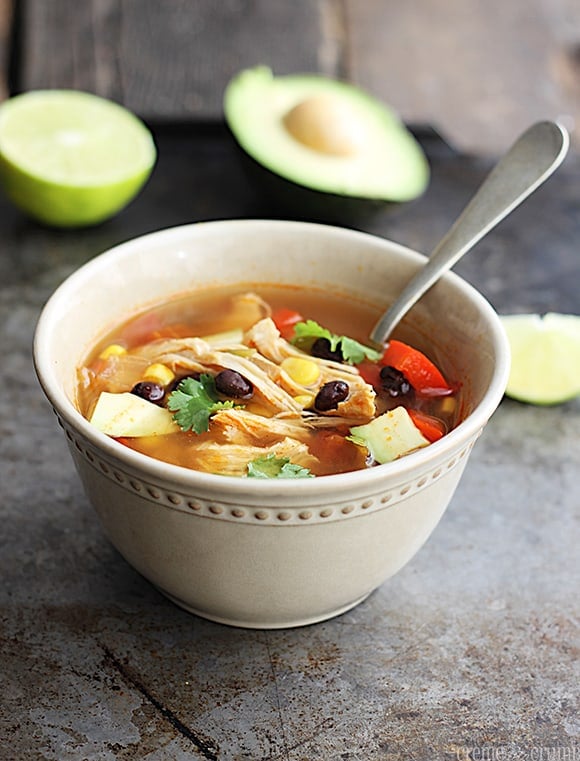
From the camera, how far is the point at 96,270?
165 centimetres

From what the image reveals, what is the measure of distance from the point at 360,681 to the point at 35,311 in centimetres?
121

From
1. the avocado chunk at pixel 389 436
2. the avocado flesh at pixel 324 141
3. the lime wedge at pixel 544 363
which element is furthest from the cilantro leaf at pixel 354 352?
the avocado flesh at pixel 324 141

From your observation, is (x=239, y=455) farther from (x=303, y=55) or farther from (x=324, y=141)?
(x=303, y=55)

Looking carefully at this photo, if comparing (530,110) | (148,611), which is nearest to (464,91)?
(530,110)

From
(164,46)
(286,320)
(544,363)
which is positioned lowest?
(164,46)

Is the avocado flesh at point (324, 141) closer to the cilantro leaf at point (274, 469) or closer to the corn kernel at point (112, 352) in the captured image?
the corn kernel at point (112, 352)

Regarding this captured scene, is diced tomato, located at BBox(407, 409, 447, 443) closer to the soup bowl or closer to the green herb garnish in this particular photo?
the soup bowl

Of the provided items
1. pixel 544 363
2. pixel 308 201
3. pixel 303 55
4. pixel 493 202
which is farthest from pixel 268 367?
pixel 303 55

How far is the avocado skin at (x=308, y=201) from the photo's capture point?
247 cm

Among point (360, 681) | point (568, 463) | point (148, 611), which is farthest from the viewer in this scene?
point (568, 463)

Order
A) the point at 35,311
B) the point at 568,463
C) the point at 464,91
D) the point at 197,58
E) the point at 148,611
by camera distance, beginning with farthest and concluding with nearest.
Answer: the point at 464,91 < the point at 197,58 < the point at 35,311 < the point at 568,463 < the point at 148,611

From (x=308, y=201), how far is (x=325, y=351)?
89cm

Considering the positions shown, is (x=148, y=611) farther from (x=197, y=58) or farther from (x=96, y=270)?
(x=197, y=58)

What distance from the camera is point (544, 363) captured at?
2100mm
